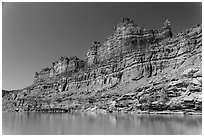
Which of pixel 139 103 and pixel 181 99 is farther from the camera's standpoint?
pixel 139 103

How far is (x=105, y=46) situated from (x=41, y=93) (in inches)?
1725

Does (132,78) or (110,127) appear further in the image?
(132,78)

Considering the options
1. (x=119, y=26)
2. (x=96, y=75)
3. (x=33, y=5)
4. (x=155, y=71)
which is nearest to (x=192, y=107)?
(x=33, y=5)

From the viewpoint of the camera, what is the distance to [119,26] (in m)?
108

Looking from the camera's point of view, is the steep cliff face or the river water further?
the steep cliff face

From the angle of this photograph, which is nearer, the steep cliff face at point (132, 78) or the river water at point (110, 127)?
the river water at point (110, 127)

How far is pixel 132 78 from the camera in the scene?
7338 cm

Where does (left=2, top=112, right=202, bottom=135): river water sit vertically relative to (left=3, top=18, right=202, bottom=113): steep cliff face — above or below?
below

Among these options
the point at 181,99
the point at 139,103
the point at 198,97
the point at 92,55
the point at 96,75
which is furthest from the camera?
the point at 92,55

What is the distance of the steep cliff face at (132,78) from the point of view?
37.7 metres

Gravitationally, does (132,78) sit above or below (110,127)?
above

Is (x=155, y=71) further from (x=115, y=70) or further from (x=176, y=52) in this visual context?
(x=115, y=70)

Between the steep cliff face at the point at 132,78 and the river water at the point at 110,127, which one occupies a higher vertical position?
the steep cliff face at the point at 132,78

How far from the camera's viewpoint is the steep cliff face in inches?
1483
